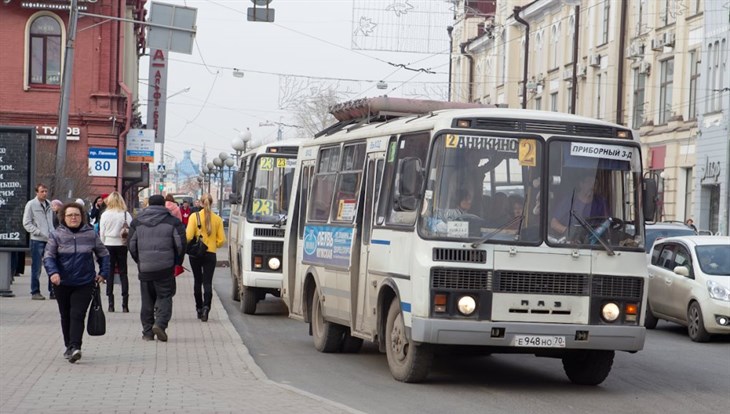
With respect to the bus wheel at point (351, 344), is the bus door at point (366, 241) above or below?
above

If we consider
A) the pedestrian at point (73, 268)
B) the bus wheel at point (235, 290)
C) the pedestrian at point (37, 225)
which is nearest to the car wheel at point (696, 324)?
the bus wheel at point (235, 290)

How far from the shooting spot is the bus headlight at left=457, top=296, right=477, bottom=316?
12.1m

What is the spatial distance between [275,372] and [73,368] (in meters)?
2.15

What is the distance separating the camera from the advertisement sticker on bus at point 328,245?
48.5 feet

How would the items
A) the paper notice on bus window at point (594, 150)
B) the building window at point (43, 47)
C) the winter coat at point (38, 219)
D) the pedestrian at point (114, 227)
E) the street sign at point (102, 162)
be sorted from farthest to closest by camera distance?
the building window at point (43, 47), the street sign at point (102, 162), the winter coat at point (38, 219), the pedestrian at point (114, 227), the paper notice on bus window at point (594, 150)

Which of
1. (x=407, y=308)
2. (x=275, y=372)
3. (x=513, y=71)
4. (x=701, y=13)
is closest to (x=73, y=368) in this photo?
(x=275, y=372)

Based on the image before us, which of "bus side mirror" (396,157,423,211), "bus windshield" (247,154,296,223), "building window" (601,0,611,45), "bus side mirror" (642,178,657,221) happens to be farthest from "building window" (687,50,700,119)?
"bus side mirror" (396,157,423,211)

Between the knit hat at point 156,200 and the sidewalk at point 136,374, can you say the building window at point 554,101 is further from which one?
the knit hat at point 156,200

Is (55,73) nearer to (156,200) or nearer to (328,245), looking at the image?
(156,200)

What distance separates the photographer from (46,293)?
2459 cm

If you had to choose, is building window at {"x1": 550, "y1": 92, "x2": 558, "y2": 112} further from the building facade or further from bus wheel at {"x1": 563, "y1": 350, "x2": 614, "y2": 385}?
bus wheel at {"x1": 563, "y1": 350, "x2": 614, "y2": 385}

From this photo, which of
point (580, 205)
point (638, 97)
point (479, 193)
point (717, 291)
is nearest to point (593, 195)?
point (580, 205)

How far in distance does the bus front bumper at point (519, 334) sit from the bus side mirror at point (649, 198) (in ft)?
3.60

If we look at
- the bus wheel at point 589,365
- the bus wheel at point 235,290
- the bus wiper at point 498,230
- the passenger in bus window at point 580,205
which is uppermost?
the passenger in bus window at point 580,205
